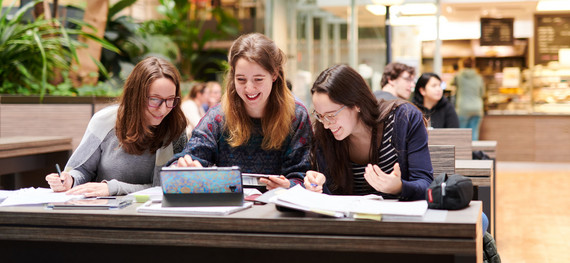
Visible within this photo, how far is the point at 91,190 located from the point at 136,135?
38cm

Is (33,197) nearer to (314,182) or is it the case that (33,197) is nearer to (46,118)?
(314,182)

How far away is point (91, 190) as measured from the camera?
252 centimetres

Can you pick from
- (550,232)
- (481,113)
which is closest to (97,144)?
(550,232)

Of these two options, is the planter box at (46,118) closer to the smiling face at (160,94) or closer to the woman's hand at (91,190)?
the smiling face at (160,94)

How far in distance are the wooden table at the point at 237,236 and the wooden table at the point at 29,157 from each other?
79.6 inches

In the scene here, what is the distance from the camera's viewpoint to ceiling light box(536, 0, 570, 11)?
12.1 m

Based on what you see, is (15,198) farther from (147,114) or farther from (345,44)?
(345,44)

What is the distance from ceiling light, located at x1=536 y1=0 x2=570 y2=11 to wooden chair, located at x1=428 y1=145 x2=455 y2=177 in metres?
10.3

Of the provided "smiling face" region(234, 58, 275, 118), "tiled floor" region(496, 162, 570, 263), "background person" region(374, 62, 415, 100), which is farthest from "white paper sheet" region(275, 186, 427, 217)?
"background person" region(374, 62, 415, 100)

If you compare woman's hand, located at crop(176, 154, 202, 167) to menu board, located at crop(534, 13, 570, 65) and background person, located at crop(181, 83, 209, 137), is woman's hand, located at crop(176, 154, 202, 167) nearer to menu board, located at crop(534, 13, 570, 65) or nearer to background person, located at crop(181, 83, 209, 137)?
background person, located at crop(181, 83, 209, 137)

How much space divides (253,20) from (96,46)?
270 inches

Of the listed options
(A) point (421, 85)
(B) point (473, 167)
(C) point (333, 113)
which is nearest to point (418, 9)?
(A) point (421, 85)

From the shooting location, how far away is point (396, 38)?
11273 millimetres

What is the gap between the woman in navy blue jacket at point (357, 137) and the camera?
2.43m
